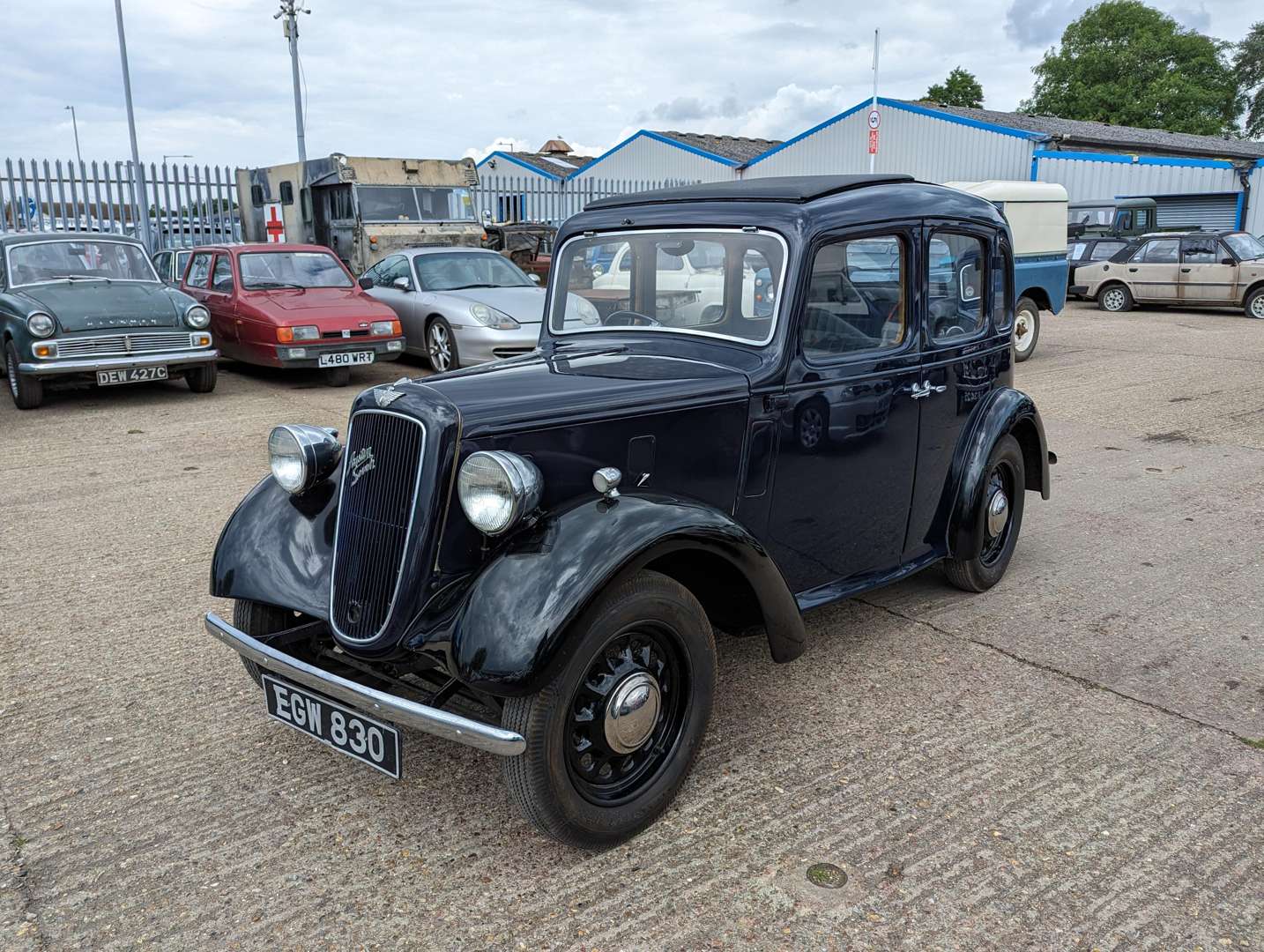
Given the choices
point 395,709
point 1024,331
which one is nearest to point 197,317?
point 395,709

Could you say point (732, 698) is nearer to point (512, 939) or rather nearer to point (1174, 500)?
point (512, 939)

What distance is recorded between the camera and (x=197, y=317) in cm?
987

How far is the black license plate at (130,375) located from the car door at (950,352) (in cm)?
800

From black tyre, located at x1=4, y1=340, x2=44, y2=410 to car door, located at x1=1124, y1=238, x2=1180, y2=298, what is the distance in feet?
56.8

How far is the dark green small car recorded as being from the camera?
9.09 metres

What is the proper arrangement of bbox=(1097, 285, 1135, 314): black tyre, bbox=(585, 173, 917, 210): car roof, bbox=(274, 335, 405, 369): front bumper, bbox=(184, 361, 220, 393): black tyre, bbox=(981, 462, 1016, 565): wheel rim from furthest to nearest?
bbox=(1097, 285, 1135, 314): black tyre, bbox=(274, 335, 405, 369): front bumper, bbox=(184, 361, 220, 393): black tyre, bbox=(981, 462, 1016, 565): wheel rim, bbox=(585, 173, 917, 210): car roof

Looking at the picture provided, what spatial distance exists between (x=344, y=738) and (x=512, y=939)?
0.73 meters

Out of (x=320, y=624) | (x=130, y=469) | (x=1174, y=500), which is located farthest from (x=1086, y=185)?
(x=320, y=624)

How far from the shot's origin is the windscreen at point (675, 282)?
353 cm

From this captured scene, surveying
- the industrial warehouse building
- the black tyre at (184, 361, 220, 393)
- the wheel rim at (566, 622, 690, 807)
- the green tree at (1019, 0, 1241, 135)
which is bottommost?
the wheel rim at (566, 622, 690, 807)

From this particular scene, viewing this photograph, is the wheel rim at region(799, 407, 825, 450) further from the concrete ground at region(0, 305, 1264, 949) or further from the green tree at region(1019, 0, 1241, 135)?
the green tree at region(1019, 0, 1241, 135)

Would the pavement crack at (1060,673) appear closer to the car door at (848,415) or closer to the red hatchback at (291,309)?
the car door at (848,415)

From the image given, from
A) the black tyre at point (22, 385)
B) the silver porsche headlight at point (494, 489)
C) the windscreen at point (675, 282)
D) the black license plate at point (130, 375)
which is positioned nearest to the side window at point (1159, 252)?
the black license plate at point (130, 375)

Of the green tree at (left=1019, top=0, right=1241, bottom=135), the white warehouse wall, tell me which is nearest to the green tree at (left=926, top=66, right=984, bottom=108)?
the green tree at (left=1019, top=0, right=1241, bottom=135)
